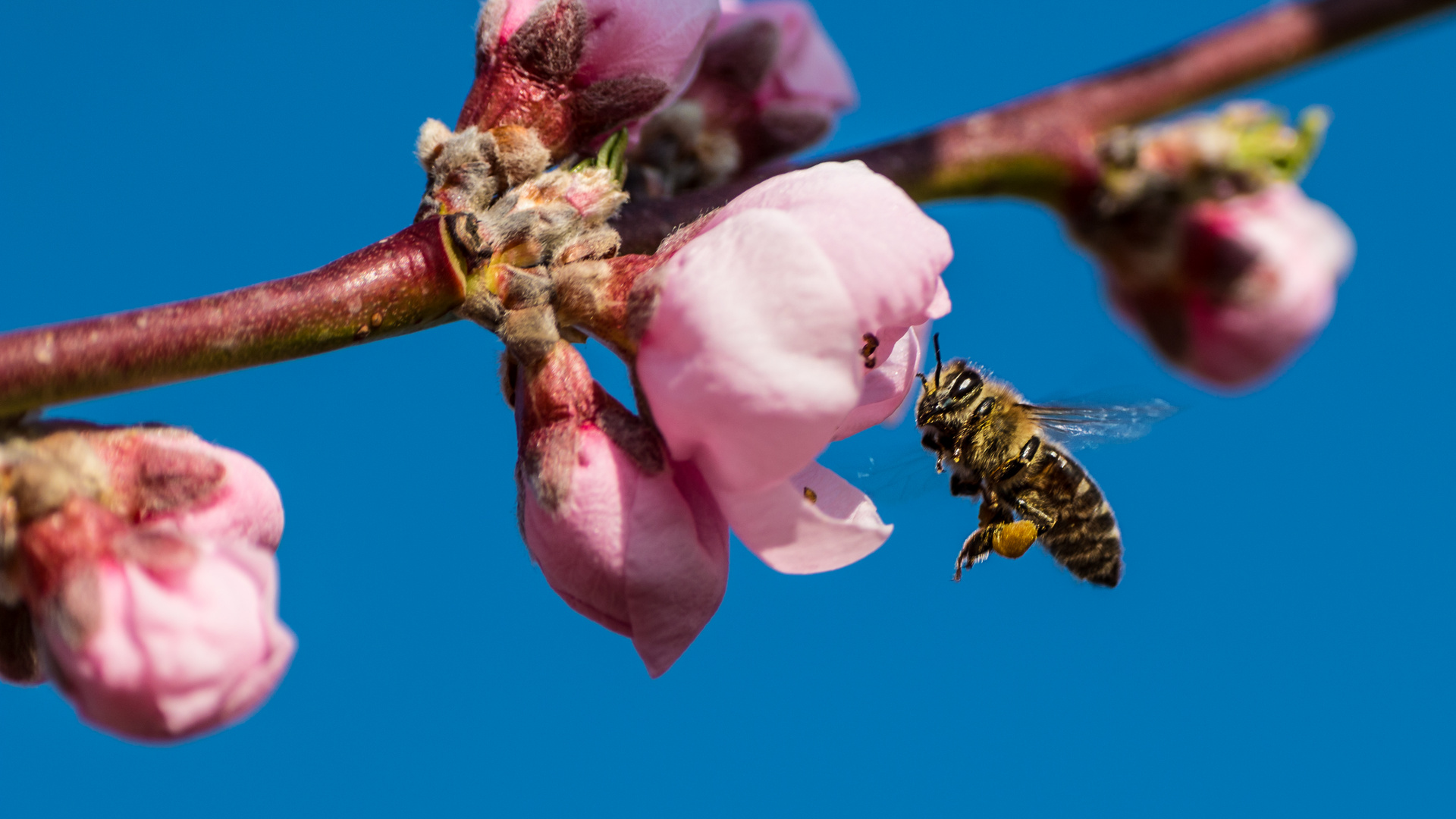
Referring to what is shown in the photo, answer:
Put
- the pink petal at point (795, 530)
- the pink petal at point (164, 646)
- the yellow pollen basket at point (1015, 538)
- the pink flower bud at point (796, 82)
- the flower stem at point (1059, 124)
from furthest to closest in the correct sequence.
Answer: the pink flower bud at point (796, 82) < the yellow pollen basket at point (1015, 538) < the flower stem at point (1059, 124) < the pink petal at point (795, 530) < the pink petal at point (164, 646)

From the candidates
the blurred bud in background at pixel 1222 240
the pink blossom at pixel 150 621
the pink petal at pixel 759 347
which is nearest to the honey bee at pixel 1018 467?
the blurred bud in background at pixel 1222 240

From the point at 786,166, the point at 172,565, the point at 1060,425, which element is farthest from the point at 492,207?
the point at 1060,425

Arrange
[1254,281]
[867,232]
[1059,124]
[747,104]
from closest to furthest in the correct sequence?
[867,232]
[1254,281]
[1059,124]
[747,104]

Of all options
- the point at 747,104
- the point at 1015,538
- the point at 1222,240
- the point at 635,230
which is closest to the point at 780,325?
the point at 635,230

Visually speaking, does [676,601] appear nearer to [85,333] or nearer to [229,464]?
[229,464]

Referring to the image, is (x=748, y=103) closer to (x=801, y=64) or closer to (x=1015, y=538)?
(x=801, y=64)

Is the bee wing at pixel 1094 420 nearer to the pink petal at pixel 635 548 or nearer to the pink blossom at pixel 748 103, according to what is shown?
the pink blossom at pixel 748 103
